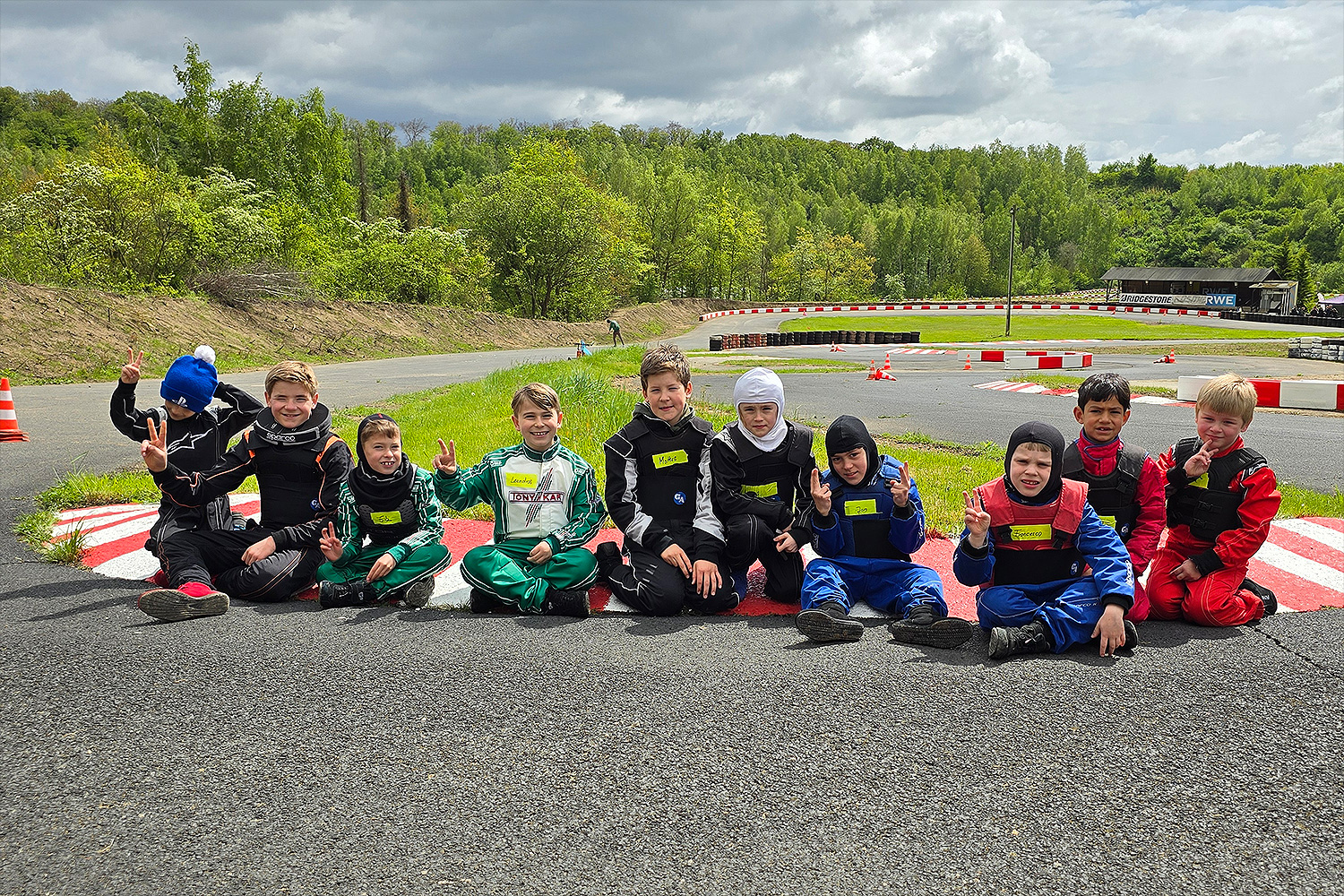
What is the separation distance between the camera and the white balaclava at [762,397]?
5.02 metres

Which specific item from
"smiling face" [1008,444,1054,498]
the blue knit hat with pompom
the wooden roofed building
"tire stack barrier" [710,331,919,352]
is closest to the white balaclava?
"smiling face" [1008,444,1054,498]

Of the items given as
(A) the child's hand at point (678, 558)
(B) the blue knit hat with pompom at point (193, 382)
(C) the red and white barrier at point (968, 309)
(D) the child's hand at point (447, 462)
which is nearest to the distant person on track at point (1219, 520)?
(A) the child's hand at point (678, 558)

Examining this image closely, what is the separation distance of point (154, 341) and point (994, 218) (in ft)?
503

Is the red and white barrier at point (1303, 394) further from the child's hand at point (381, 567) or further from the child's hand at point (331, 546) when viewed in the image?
the child's hand at point (331, 546)

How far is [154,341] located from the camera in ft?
81.7

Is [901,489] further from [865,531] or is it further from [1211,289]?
[1211,289]

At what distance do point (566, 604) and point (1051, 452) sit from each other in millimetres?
2829

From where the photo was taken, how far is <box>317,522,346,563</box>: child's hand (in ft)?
16.6

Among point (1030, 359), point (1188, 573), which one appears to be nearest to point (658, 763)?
point (1188, 573)

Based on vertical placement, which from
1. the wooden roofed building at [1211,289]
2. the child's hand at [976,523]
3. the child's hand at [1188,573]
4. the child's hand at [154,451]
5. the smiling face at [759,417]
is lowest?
the child's hand at [1188,573]

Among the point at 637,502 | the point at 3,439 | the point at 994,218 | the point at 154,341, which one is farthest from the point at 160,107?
Result: the point at 994,218

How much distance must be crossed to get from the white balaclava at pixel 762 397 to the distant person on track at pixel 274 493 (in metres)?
2.68

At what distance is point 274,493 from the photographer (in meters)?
5.45

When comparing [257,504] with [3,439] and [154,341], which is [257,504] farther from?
[154,341]
